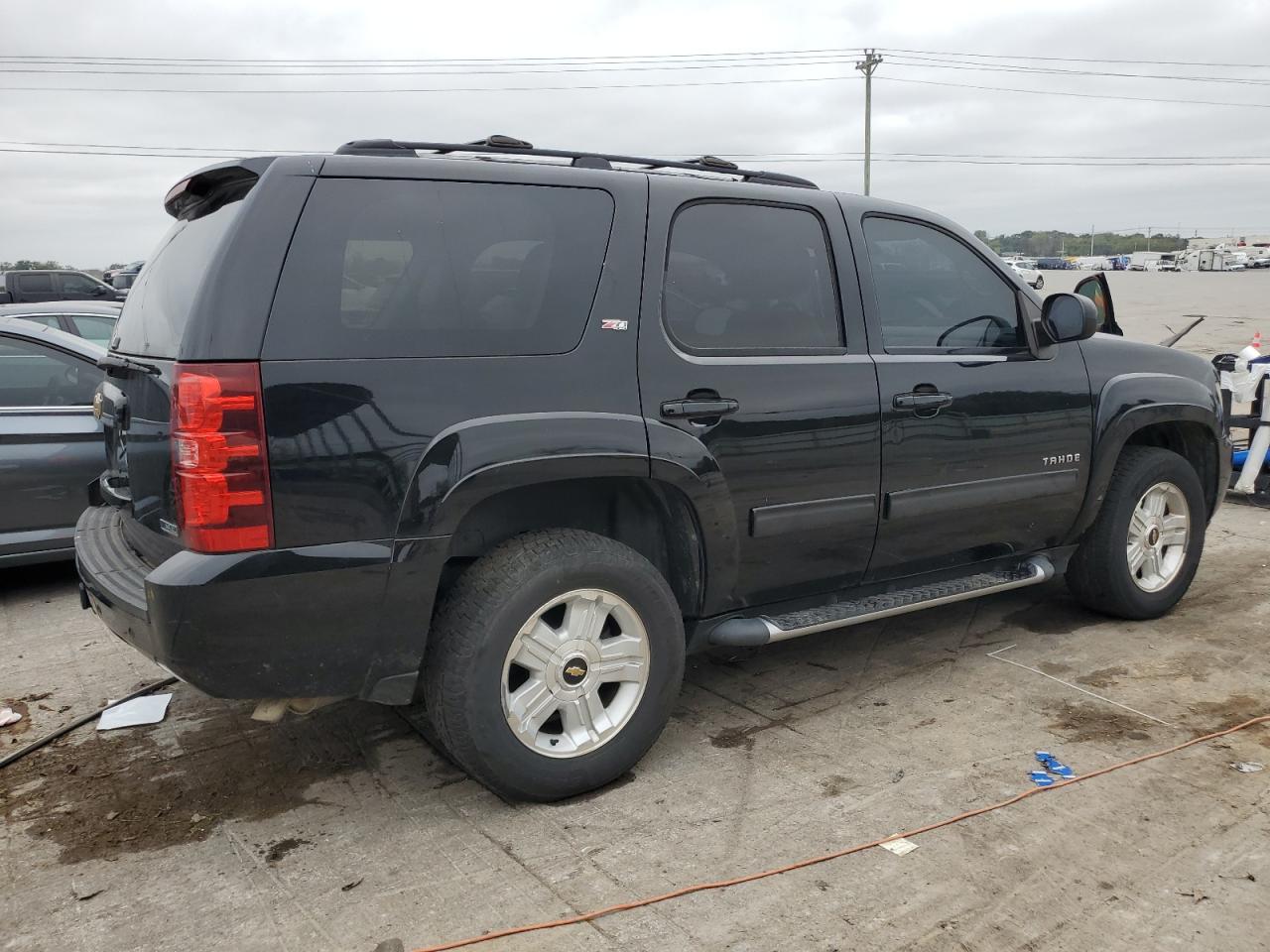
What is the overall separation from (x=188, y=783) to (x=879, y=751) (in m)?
2.33

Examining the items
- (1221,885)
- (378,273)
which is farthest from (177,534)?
(1221,885)

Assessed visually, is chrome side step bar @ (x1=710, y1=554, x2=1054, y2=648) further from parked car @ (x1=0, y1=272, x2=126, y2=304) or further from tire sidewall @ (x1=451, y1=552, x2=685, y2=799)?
parked car @ (x1=0, y1=272, x2=126, y2=304)

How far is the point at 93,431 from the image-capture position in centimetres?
564

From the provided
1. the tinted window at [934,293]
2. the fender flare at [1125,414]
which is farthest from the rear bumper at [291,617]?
the fender flare at [1125,414]

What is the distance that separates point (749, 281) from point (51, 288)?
833 inches

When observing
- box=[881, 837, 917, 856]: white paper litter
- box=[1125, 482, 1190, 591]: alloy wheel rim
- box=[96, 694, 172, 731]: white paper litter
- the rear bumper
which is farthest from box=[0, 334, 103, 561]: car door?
box=[1125, 482, 1190, 591]: alloy wheel rim

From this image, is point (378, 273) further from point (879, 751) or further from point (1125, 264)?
point (1125, 264)

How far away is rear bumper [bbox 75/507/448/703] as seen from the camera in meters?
2.72

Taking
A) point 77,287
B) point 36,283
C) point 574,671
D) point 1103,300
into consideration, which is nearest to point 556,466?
point 574,671

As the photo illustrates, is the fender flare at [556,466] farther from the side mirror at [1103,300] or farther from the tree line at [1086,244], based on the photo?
the tree line at [1086,244]

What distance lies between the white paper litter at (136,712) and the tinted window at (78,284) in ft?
65.0

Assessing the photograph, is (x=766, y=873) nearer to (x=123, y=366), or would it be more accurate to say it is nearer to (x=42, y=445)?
(x=123, y=366)

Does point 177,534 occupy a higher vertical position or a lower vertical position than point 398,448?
lower

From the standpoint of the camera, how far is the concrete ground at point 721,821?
2.63 m
